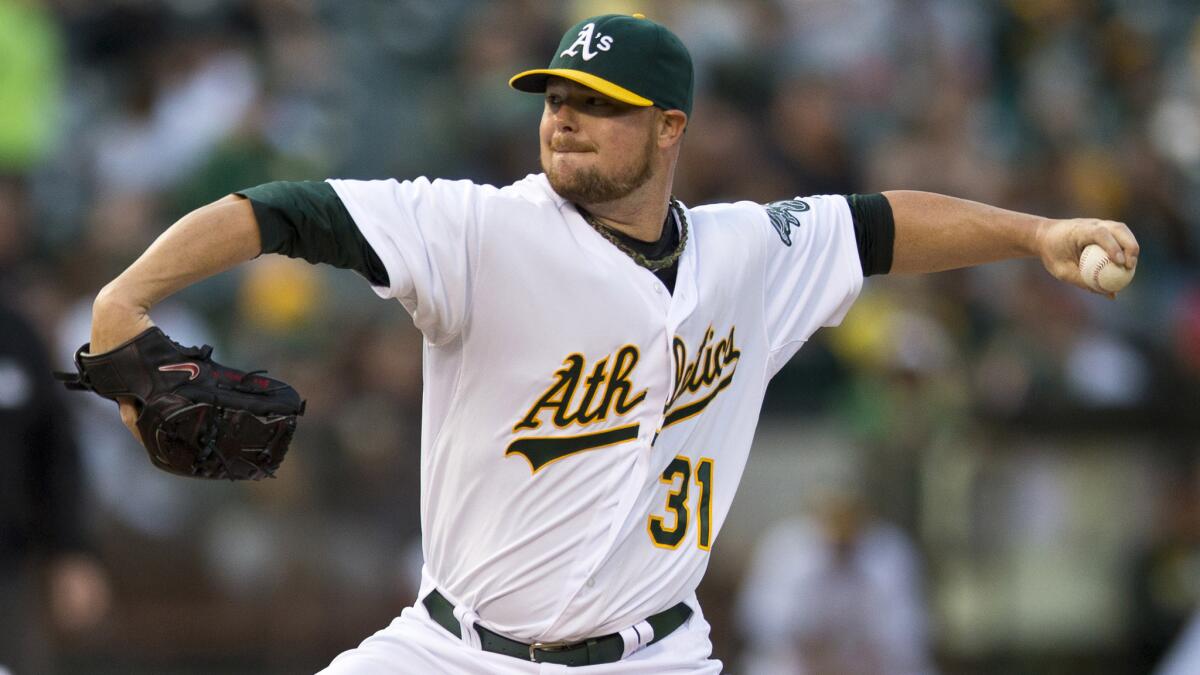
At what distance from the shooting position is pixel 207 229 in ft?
11.9

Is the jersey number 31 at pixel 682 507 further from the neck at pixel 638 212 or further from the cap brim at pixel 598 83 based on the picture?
the cap brim at pixel 598 83

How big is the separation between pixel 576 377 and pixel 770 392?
551cm

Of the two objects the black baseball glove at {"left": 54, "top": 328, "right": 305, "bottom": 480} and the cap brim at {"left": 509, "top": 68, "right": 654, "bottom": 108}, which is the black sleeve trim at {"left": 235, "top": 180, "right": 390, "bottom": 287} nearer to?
the black baseball glove at {"left": 54, "top": 328, "right": 305, "bottom": 480}

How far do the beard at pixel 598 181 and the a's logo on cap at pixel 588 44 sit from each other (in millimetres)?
266

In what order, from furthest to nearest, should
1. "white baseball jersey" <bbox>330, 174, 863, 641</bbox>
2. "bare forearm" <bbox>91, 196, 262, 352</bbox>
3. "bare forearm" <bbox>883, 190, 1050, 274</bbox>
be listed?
"bare forearm" <bbox>883, 190, 1050, 274</bbox> → "white baseball jersey" <bbox>330, 174, 863, 641</bbox> → "bare forearm" <bbox>91, 196, 262, 352</bbox>

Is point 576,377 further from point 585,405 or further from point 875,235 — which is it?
point 875,235

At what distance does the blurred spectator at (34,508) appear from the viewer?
281 inches

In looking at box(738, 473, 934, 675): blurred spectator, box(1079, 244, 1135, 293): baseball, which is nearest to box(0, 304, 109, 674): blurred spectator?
box(738, 473, 934, 675): blurred spectator

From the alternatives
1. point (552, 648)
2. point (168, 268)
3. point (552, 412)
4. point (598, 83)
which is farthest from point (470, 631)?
point (598, 83)

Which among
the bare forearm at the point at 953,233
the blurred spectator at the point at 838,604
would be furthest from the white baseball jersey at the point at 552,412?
the blurred spectator at the point at 838,604

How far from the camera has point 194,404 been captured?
3.67 metres

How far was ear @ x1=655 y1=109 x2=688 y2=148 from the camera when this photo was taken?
440 centimetres

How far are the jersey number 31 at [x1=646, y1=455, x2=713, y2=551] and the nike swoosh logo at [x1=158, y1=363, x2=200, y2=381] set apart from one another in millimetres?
1211

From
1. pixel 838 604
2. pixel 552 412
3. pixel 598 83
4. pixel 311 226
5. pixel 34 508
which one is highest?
pixel 598 83
